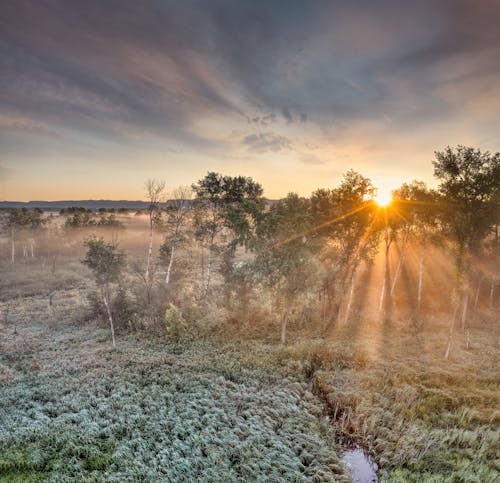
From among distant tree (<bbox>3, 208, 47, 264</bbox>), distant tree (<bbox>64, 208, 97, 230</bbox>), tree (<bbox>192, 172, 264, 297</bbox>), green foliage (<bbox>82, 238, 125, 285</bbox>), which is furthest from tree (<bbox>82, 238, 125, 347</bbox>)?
distant tree (<bbox>64, 208, 97, 230</bbox>)

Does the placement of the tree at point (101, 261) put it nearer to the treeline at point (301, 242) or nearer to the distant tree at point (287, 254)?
the treeline at point (301, 242)

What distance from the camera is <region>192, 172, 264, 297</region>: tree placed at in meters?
27.5

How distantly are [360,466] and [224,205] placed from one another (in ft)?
81.0

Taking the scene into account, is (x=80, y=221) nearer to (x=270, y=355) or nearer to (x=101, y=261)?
(x=101, y=261)

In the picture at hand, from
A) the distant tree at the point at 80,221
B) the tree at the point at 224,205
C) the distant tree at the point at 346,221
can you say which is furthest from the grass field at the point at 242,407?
the distant tree at the point at 80,221

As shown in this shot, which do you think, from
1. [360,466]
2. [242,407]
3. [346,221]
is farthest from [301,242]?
[360,466]

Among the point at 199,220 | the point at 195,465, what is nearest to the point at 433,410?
the point at 195,465

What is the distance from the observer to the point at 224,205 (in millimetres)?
31266

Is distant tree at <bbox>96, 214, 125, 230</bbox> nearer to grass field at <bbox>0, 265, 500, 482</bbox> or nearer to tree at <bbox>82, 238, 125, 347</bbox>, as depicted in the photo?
grass field at <bbox>0, 265, 500, 482</bbox>

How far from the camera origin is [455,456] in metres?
12.3

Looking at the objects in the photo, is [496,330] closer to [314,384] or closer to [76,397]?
[314,384]

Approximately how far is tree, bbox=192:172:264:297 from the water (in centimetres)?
1768

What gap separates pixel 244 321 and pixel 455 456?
1920cm

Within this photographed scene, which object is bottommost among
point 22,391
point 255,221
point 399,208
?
point 22,391
